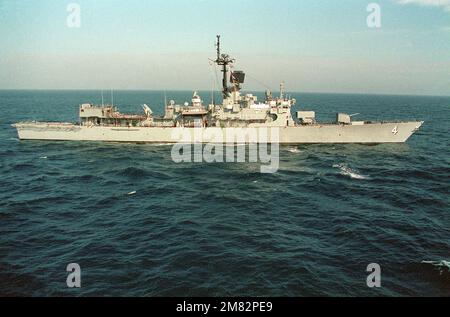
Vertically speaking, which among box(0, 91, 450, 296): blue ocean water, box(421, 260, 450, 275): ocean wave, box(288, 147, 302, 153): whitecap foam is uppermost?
box(288, 147, 302, 153): whitecap foam

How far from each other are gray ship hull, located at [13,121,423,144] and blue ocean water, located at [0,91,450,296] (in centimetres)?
772

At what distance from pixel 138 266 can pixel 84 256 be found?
3156mm

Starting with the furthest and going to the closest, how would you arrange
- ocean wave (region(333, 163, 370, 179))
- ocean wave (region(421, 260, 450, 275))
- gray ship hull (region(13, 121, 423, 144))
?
1. gray ship hull (region(13, 121, 423, 144))
2. ocean wave (region(333, 163, 370, 179))
3. ocean wave (region(421, 260, 450, 275))

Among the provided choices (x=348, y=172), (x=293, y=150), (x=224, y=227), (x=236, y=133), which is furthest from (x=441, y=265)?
(x=236, y=133)

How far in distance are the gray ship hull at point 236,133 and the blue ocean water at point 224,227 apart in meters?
7.72

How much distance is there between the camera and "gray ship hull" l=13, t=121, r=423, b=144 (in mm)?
45625

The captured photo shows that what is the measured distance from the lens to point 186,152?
44.4 m

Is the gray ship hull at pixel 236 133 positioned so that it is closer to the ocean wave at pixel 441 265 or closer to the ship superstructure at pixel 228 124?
the ship superstructure at pixel 228 124

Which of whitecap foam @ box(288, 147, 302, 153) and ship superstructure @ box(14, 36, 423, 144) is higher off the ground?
ship superstructure @ box(14, 36, 423, 144)

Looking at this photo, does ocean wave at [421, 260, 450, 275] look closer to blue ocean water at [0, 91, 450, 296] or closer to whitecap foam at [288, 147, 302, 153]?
blue ocean water at [0, 91, 450, 296]

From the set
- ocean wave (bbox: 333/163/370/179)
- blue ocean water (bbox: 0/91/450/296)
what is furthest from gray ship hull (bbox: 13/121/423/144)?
ocean wave (bbox: 333/163/370/179)

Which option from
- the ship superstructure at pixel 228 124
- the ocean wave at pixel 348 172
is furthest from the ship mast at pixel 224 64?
the ocean wave at pixel 348 172

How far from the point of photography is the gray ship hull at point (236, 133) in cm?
4562
